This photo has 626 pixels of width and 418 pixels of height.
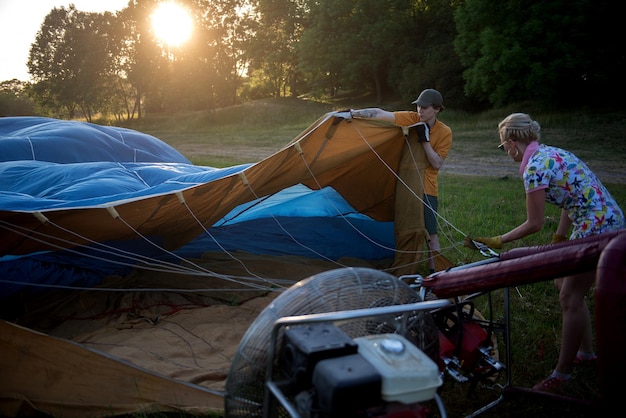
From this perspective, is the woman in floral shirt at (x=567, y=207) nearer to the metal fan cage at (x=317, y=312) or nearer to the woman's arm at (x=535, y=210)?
the woman's arm at (x=535, y=210)

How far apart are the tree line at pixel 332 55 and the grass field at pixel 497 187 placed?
67.7 inches

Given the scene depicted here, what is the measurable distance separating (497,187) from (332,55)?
2282 cm

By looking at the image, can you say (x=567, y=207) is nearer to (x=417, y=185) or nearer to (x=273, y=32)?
(x=417, y=185)

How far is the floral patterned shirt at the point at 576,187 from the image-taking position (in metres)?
2.65

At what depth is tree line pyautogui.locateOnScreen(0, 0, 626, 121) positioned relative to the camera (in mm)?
17422

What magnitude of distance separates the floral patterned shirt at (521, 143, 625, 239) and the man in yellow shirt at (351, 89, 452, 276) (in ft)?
5.13

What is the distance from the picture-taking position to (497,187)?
26.8 ft

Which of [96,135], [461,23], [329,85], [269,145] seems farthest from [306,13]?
[96,135]

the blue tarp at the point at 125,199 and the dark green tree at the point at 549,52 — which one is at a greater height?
the dark green tree at the point at 549,52

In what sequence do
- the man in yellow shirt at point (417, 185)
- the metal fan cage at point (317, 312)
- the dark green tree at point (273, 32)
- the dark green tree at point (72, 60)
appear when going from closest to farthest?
the metal fan cage at point (317, 312) → the man in yellow shirt at point (417, 185) → the dark green tree at point (72, 60) → the dark green tree at point (273, 32)

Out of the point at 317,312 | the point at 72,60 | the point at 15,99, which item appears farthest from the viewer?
the point at 72,60

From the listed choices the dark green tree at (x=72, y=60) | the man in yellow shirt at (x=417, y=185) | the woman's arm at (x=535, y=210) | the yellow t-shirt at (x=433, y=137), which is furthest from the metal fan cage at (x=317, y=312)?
the dark green tree at (x=72, y=60)

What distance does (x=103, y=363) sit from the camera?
2.71 m

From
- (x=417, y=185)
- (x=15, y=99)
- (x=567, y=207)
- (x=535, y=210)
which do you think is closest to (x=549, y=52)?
(x=417, y=185)
